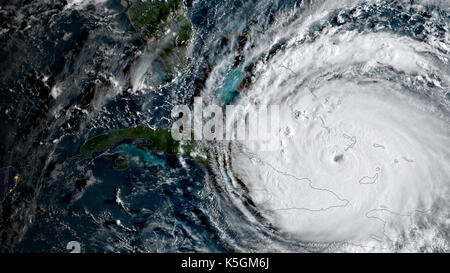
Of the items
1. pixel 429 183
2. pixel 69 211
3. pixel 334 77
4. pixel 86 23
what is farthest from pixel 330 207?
pixel 86 23

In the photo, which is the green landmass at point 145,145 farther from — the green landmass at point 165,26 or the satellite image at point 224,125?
the green landmass at point 165,26

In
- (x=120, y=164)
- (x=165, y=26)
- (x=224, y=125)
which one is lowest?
(x=120, y=164)

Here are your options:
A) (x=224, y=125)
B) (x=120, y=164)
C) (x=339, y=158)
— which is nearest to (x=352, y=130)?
(x=339, y=158)

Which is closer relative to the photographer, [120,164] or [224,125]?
[120,164]

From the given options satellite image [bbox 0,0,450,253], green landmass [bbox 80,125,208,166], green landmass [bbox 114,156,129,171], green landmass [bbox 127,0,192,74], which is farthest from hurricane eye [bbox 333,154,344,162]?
green landmass [bbox 114,156,129,171]

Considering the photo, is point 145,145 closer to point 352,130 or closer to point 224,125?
point 224,125

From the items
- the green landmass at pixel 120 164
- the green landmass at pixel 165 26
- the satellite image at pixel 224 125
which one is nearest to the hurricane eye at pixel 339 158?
the satellite image at pixel 224 125

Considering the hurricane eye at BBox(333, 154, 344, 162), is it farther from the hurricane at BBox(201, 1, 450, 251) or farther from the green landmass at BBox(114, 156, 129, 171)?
the green landmass at BBox(114, 156, 129, 171)
